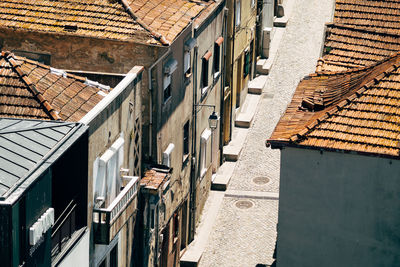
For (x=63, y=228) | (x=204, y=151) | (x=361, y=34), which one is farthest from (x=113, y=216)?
(x=204, y=151)

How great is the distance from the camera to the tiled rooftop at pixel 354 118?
91.9ft

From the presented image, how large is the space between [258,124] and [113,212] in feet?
72.0

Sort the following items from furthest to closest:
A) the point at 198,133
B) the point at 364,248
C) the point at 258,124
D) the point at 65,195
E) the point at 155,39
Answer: the point at 258,124 → the point at 198,133 → the point at 155,39 → the point at 364,248 → the point at 65,195

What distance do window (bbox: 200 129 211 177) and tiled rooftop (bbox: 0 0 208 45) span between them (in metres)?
7.47

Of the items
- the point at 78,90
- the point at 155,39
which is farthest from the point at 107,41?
the point at 78,90

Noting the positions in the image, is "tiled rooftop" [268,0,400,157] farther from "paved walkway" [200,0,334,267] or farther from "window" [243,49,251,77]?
"window" [243,49,251,77]

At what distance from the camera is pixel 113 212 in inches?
1077

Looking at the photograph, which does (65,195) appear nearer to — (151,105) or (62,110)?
(62,110)

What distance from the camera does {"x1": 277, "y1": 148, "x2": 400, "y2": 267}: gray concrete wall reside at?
28062 millimetres

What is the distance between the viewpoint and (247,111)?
49.6 m

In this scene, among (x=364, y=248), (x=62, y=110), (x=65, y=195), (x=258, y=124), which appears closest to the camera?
(x=65, y=195)

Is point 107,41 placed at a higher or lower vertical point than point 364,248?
higher

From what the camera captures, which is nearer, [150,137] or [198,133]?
[150,137]

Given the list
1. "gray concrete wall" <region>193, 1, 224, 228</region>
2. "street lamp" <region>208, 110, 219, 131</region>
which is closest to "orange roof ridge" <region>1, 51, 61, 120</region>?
"gray concrete wall" <region>193, 1, 224, 228</region>
